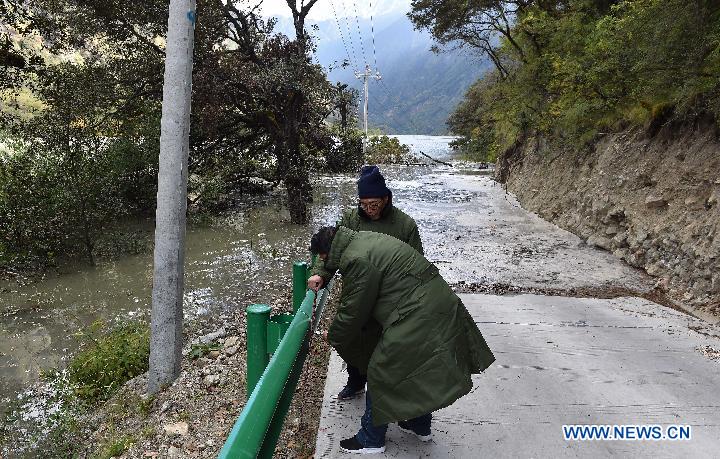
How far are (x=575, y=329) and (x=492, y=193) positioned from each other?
A: 792 inches

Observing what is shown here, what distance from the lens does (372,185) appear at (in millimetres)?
3566

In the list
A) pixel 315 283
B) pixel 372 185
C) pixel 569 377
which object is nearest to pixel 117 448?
pixel 315 283

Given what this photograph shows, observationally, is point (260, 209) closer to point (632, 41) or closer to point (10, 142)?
point (10, 142)

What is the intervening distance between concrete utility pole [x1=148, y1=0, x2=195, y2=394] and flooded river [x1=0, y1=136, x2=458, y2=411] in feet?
9.68

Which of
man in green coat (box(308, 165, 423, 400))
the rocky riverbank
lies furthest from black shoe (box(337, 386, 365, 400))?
the rocky riverbank

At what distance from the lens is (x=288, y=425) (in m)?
3.91

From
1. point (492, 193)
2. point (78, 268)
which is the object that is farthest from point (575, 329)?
point (492, 193)

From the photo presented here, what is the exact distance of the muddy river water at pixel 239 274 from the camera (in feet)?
26.8

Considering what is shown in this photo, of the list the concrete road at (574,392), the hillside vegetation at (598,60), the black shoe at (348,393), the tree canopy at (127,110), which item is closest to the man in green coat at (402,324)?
the concrete road at (574,392)

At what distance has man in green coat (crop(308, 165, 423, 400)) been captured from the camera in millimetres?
3594

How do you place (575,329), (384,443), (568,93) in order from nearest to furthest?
(384,443) → (575,329) → (568,93)

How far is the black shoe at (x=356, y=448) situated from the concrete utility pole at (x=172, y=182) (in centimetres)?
260
